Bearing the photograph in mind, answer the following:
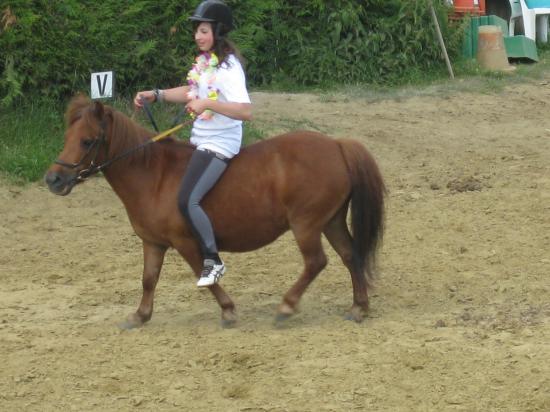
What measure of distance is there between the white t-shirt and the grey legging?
0.08 meters

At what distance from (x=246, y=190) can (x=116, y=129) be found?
89cm

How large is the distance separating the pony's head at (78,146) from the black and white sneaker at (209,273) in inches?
37.1

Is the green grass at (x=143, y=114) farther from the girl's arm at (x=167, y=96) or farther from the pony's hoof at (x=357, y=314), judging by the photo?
the pony's hoof at (x=357, y=314)

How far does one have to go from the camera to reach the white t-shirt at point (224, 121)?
6.34 meters

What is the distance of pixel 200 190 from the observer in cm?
648

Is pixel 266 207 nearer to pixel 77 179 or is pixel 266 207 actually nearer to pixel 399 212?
pixel 77 179

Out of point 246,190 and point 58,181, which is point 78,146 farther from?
point 246,190

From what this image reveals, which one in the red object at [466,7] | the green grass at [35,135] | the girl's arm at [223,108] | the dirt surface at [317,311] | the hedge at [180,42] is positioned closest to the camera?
the dirt surface at [317,311]

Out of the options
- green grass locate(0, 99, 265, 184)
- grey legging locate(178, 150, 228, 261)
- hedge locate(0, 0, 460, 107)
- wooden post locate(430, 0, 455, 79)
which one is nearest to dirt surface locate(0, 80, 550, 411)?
green grass locate(0, 99, 265, 184)

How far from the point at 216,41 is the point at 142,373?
206 cm

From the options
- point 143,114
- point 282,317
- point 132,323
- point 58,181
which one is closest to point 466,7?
point 143,114

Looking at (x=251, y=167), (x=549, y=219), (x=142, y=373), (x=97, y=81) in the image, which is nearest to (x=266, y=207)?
(x=251, y=167)

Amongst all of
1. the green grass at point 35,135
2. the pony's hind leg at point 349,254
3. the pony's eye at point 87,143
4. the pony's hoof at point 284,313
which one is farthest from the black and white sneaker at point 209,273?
the green grass at point 35,135

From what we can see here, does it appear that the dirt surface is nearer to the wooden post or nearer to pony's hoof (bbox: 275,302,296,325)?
pony's hoof (bbox: 275,302,296,325)
